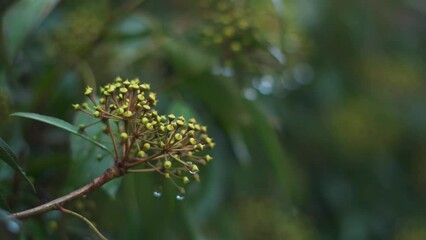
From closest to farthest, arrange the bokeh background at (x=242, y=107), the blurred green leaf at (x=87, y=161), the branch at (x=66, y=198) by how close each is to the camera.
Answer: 1. the branch at (x=66, y=198)
2. the blurred green leaf at (x=87, y=161)
3. the bokeh background at (x=242, y=107)

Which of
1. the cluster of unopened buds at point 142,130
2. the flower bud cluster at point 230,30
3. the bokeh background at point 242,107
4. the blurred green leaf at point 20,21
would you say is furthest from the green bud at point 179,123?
the flower bud cluster at point 230,30

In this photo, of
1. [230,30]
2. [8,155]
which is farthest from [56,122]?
[230,30]

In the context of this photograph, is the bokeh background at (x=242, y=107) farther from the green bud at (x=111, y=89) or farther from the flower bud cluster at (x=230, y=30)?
the green bud at (x=111, y=89)

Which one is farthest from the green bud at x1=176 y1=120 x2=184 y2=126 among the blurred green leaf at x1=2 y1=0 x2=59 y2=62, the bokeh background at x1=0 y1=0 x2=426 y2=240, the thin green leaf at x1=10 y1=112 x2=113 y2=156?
the blurred green leaf at x1=2 y1=0 x2=59 y2=62

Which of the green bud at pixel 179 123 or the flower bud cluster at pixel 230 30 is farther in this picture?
the flower bud cluster at pixel 230 30

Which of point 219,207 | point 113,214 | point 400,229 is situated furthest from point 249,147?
point 400,229

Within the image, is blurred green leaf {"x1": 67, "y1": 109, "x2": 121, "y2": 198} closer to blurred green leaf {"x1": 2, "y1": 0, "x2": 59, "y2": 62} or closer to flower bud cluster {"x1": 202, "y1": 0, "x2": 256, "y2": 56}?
blurred green leaf {"x1": 2, "y1": 0, "x2": 59, "y2": 62}

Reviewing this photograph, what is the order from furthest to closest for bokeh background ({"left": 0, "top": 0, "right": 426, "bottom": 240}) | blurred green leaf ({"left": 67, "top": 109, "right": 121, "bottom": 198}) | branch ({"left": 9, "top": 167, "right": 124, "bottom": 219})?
bokeh background ({"left": 0, "top": 0, "right": 426, "bottom": 240})
blurred green leaf ({"left": 67, "top": 109, "right": 121, "bottom": 198})
branch ({"left": 9, "top": 167, "right": 124, "bottom": 219})

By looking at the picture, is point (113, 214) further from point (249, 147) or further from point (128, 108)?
point (128, 108)
